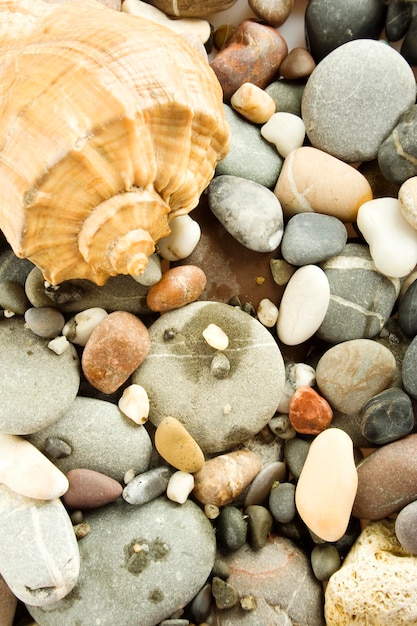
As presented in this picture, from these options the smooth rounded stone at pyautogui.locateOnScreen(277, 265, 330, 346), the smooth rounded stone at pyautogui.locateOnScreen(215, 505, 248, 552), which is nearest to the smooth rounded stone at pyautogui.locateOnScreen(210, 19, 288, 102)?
the smooth rounded stone at pyautogui.locateOnScreen(277, 265, 330, 346)

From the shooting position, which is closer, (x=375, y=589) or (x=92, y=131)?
(x=92, y=131)

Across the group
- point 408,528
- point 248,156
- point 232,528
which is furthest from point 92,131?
point 408,528

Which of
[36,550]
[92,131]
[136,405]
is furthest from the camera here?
[136,405]

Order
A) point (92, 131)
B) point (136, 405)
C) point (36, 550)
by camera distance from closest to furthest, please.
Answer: point (92, 131) → point (36, 550) → point (136, 405)

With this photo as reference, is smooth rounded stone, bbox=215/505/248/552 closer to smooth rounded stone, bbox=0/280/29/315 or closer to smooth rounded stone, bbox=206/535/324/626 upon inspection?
smooth rounded stone, bbox=206/535/324/626

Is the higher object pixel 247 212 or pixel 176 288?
pixel 247 212

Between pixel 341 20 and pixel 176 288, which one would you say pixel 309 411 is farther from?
pixel 341 20

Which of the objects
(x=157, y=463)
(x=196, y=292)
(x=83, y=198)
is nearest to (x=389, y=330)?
(x=196, y=292)

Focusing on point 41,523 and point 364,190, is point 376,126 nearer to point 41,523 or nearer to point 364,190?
point 364,190
